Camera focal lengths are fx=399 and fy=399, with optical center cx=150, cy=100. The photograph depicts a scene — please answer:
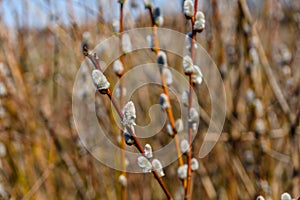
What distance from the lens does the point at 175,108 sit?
199 centimetres

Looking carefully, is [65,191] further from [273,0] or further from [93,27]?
[273,0]

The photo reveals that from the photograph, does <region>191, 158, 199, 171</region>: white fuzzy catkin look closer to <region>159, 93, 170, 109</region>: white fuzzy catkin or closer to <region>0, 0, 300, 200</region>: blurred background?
<region>159, 93, 170, 109</region>: white fuzzy catkin

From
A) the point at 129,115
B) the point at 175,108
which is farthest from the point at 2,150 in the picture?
the point at 129,115

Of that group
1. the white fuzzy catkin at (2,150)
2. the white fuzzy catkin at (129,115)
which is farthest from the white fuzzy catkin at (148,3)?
the white fuzzy catkin at (2,150)

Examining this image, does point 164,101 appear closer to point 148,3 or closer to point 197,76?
point 197,76

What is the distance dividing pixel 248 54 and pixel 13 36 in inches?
50.4

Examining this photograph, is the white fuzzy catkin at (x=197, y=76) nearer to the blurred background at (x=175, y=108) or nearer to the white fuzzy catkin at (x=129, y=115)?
the white fuzzy catkin at (x=129, y=115)

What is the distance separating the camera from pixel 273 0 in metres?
1.68

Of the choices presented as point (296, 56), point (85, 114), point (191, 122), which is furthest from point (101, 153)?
point (191, 122)

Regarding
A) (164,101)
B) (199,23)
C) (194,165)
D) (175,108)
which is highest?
(199,23)

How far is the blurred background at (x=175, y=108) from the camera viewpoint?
1.40 m

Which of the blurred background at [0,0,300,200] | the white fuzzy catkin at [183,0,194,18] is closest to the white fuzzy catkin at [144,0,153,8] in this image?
the white fuzzy catkin at [183,0,194,18]

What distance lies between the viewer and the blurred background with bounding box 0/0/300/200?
1.40m

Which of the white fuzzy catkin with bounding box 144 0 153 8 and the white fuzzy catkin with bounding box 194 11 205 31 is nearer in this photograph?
the white fuzzy catkin with bounding box 194 11 205 31
